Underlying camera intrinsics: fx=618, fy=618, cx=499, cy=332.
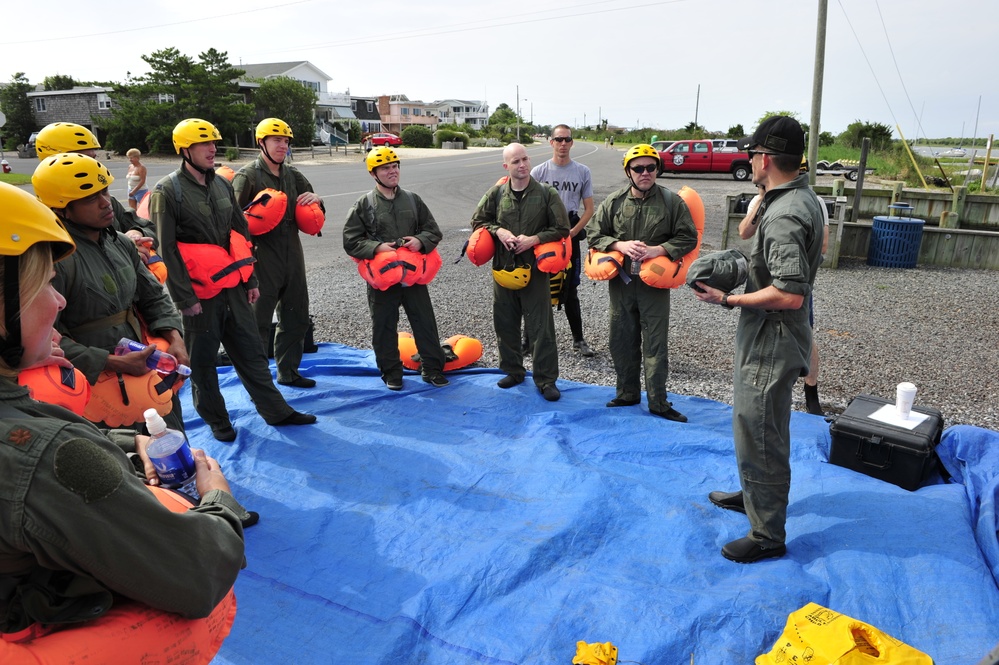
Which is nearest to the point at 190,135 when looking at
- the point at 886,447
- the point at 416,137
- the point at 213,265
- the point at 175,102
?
the point at 213,265

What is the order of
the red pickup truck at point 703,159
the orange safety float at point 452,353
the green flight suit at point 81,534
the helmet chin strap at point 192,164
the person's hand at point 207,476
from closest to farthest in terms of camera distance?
the green flight suit at point 81,534 → the person's hand at point 207,476 → the helmet chin strap at point 192,164 → the orange safety float at point 452,353 → the red pickup truck at point 703,159

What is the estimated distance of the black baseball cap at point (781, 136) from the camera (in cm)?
300

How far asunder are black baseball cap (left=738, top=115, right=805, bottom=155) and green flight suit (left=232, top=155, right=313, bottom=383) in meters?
3.86

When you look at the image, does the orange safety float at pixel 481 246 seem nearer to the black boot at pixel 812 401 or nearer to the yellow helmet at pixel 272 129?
the yellow helmet at pixel 272 129

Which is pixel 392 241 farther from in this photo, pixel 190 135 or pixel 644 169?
pixel 644 169

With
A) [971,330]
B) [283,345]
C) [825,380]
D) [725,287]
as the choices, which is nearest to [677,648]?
[725,287]

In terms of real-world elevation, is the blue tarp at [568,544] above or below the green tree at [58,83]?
below

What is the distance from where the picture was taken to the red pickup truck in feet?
87.8

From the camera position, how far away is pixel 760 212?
3.36 m

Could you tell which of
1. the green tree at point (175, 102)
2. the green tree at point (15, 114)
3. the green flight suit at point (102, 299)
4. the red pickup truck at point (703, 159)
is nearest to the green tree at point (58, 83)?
the green tree at point (15, 114)

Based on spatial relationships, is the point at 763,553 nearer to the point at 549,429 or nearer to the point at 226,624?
the point at 549,429

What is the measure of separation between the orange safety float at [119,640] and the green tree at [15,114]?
60189mm

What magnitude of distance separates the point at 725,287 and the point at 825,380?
320cm

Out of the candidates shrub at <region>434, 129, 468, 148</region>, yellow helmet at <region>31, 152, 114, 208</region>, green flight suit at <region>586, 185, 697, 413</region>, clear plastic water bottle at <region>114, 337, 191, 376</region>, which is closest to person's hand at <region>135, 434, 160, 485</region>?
clear plastic water bottle at <region>114, 337, 191, 376</region>
